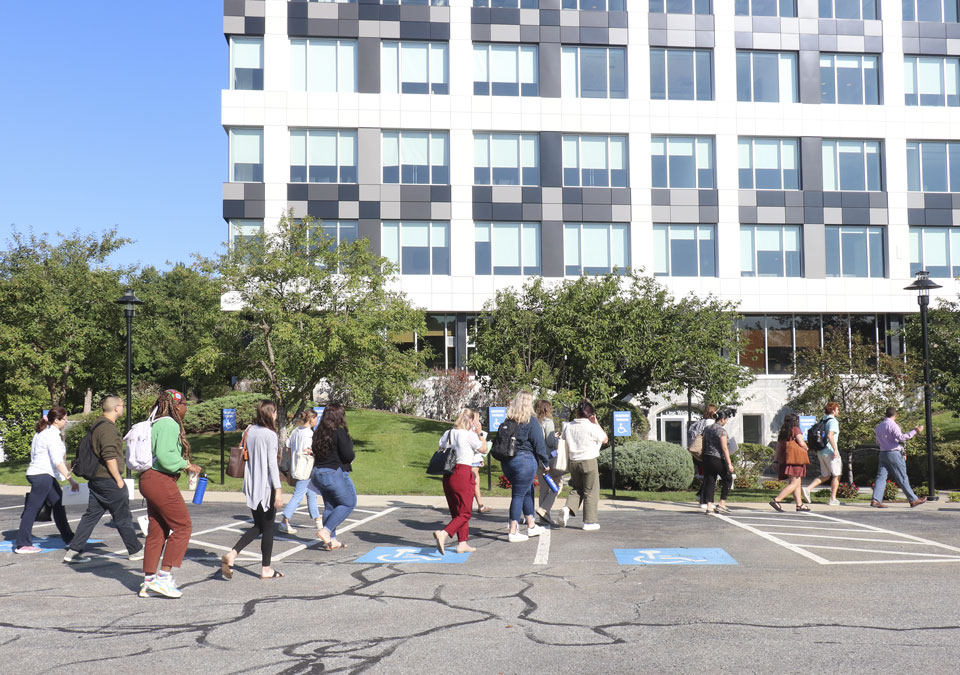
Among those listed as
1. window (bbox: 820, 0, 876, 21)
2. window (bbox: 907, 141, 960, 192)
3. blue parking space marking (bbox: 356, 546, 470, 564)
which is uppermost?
window (bbox: 820, 0, 876, 21)

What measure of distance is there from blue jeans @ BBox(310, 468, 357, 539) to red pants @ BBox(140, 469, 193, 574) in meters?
2.61

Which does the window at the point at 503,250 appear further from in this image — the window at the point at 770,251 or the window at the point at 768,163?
the window at the point at 768,163

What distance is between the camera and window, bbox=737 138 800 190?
3691 centimetres

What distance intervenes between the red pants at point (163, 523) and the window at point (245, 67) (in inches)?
1187

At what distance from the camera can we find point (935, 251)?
37.2m

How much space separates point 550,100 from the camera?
36281 mm

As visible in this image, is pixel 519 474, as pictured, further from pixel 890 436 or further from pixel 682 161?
pixel 682 161

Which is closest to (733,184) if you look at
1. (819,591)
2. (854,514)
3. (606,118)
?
(606,118)

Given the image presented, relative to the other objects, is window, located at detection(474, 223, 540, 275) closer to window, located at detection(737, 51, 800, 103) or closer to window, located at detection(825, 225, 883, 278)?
window, located at detection(737, 51, 800, 103)

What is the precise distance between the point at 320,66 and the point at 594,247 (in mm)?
13302

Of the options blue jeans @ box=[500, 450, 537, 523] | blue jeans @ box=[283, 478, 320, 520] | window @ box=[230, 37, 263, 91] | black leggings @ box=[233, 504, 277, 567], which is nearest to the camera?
black leggings @ box=[233, 504, 277, 567]

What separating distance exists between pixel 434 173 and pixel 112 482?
90.7ft

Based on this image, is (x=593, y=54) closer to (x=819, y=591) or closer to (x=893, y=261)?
(x=893, y=261)

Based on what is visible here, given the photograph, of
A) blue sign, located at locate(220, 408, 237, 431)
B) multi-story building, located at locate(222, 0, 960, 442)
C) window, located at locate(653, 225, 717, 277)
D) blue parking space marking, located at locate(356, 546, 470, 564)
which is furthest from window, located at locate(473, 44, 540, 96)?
blue parking space marking, located at locate(356, 546, 470, 564)
